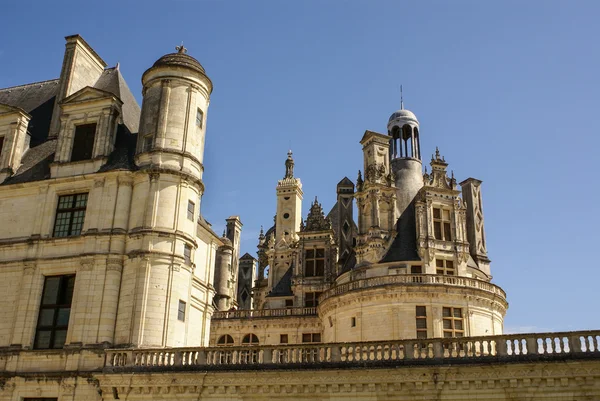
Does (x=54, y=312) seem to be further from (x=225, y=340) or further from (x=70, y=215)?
(x=225, y=340)

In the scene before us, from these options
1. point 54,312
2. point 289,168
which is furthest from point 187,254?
point 289,168

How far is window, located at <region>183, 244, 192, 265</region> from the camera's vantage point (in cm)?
2301

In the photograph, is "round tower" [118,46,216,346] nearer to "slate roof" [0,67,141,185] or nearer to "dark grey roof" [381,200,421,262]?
"slate roof" [0,67,141,185]

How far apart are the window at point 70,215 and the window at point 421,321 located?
51.1ft

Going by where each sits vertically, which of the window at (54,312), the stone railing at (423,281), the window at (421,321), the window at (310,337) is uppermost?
the stone railing at (423,281)

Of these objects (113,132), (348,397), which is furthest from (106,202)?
(348,397)

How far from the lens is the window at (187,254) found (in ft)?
75.5

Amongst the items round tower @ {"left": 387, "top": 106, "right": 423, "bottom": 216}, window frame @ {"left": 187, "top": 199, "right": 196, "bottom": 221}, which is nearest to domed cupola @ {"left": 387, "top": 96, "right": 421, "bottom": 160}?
round tower @ {"left": 387, "top": 106, "right": 423, "bottom": 216}

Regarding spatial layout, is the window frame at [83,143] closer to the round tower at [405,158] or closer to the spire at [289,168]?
the round tower at [405,158]

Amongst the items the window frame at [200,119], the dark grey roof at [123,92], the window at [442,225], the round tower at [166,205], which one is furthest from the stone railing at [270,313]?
the window frame at [200,119]

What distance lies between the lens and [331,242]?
40000 millimetres

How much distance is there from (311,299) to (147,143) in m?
18.7

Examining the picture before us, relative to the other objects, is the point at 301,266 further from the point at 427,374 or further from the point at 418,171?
the point at 427,374

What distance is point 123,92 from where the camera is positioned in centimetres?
2792
